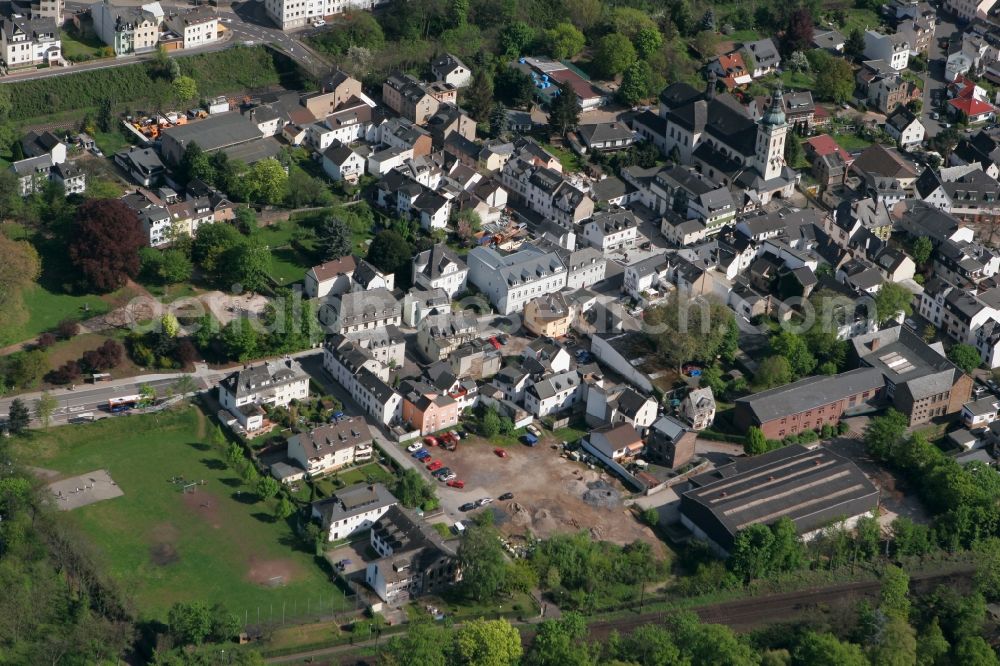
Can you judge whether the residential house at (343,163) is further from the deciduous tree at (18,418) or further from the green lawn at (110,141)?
the deciduous tree at (18,418)

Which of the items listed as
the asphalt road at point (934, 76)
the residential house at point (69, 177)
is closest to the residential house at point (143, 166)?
the residential house at point (69, 177)

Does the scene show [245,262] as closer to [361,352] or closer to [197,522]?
[361,352]

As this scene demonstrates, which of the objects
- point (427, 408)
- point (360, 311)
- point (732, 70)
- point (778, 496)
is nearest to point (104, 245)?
point (360, 311)

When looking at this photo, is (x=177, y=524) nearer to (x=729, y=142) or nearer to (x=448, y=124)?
(x=448, y=124)

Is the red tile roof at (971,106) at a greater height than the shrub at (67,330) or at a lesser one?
greater

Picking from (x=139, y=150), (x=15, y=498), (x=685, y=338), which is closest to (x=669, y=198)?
(x=685, y=338)

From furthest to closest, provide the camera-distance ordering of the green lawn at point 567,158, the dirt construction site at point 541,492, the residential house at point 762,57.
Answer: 1. the residential house at point 762,57
2. the green lawn at point 567,158
3. the dirt construction site at point 541,492
